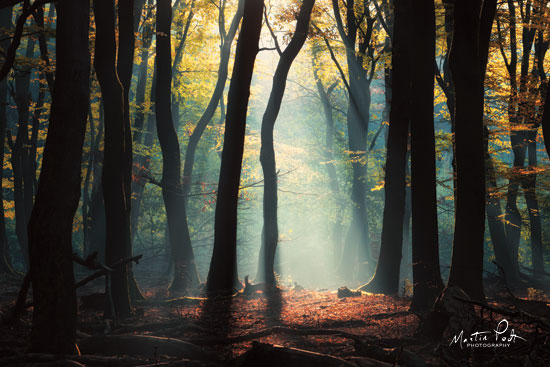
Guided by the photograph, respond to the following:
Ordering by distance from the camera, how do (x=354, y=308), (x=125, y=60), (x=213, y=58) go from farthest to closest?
(x=213, y=58) → (x=125, y=60) → (x=354, y=308)

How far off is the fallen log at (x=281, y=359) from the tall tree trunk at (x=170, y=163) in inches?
374

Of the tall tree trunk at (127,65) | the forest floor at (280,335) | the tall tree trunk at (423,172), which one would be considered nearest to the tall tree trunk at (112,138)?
the forest floor at (280,335)

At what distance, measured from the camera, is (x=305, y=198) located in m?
31.5

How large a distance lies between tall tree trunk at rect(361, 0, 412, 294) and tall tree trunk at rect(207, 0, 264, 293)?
3.53 metres

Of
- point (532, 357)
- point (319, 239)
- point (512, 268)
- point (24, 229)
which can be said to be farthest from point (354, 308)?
point (319, 239)

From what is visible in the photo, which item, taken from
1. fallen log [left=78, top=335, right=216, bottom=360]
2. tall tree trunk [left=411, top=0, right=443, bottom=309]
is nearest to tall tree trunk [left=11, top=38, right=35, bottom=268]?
fallen log [left=78, top=335, right=216, bottom=360]

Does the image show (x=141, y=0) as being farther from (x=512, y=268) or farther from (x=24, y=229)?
(x=512, y=268)

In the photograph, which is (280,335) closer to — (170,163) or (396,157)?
(396,157)

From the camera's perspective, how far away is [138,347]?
19.0 ft

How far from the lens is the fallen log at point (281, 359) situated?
14.9 feet

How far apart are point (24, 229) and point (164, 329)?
39.0 feet

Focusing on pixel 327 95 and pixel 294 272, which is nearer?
pixel 327 95

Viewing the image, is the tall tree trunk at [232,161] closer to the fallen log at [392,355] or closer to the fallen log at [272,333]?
the fallen log at [272,333]

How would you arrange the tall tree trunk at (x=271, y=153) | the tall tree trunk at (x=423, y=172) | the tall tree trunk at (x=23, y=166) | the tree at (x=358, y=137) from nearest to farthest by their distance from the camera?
1. the tall tree trunk at (x=423, y=172)
2. the tall tree trunk at (x=271, y=153)
3. the tall tree trunk at (x=23, y=166)
4. the tree at (x=358, y=137)
